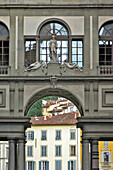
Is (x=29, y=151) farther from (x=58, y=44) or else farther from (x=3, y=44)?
(x=58, y=44)

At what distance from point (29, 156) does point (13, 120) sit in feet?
155

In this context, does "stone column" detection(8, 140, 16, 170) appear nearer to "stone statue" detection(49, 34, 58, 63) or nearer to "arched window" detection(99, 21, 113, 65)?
"stone statue" detection(49, 34, 58, 63)

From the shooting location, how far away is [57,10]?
53.1 meters

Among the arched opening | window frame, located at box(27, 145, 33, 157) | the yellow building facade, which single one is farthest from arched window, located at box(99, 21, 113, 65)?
window frame, located at box(27, 145, 33, 157)

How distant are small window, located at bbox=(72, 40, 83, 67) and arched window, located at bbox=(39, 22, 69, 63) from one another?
0.52 meters

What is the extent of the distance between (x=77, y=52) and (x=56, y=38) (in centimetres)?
165

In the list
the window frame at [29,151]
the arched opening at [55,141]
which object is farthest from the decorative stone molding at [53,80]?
the window frame at [29,151]

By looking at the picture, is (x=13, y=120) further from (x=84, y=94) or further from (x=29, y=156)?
(x=29, y=156)

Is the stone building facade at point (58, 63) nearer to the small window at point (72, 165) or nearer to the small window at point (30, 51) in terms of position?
the small window at point (30, 51)

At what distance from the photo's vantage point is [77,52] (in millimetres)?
52969

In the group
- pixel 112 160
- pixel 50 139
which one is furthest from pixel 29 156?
pixel 112 160

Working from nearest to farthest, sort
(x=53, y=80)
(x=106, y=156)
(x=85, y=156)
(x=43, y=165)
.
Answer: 1. (x=85, y=156)
2. (x=53, y=80)
3. (x=106, y=156)
4. (x=43, y=165)

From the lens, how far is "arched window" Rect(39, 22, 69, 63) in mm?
53031

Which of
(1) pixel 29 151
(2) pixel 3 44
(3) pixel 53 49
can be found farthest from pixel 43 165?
(3) pixel 53 49
